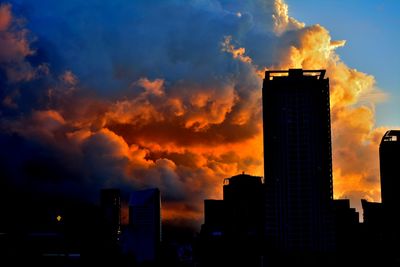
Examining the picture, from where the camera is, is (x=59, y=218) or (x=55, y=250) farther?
(x=55, y=250)

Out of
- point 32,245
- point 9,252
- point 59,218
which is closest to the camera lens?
point 59,218

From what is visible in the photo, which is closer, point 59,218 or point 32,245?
point 59,218

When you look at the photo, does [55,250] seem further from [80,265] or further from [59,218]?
[59,218]

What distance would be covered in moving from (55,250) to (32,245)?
21.0m

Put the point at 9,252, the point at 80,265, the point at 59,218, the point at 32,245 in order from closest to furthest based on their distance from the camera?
the point at 59,218
the point at 9,252
the point at 32,245
the point at 80,265

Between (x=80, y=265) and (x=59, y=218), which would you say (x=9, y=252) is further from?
(x=59, y=218)

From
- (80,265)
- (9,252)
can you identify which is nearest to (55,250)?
(80,265)

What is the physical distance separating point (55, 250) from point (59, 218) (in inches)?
3466

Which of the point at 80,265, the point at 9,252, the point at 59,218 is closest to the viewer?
the point at 59,218

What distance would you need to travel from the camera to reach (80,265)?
195250mm

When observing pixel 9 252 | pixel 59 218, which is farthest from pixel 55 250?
pixel 59 218

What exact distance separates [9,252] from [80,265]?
121 ft

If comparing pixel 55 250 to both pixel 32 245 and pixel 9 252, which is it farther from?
pixel 9 252

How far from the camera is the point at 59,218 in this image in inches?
4535
